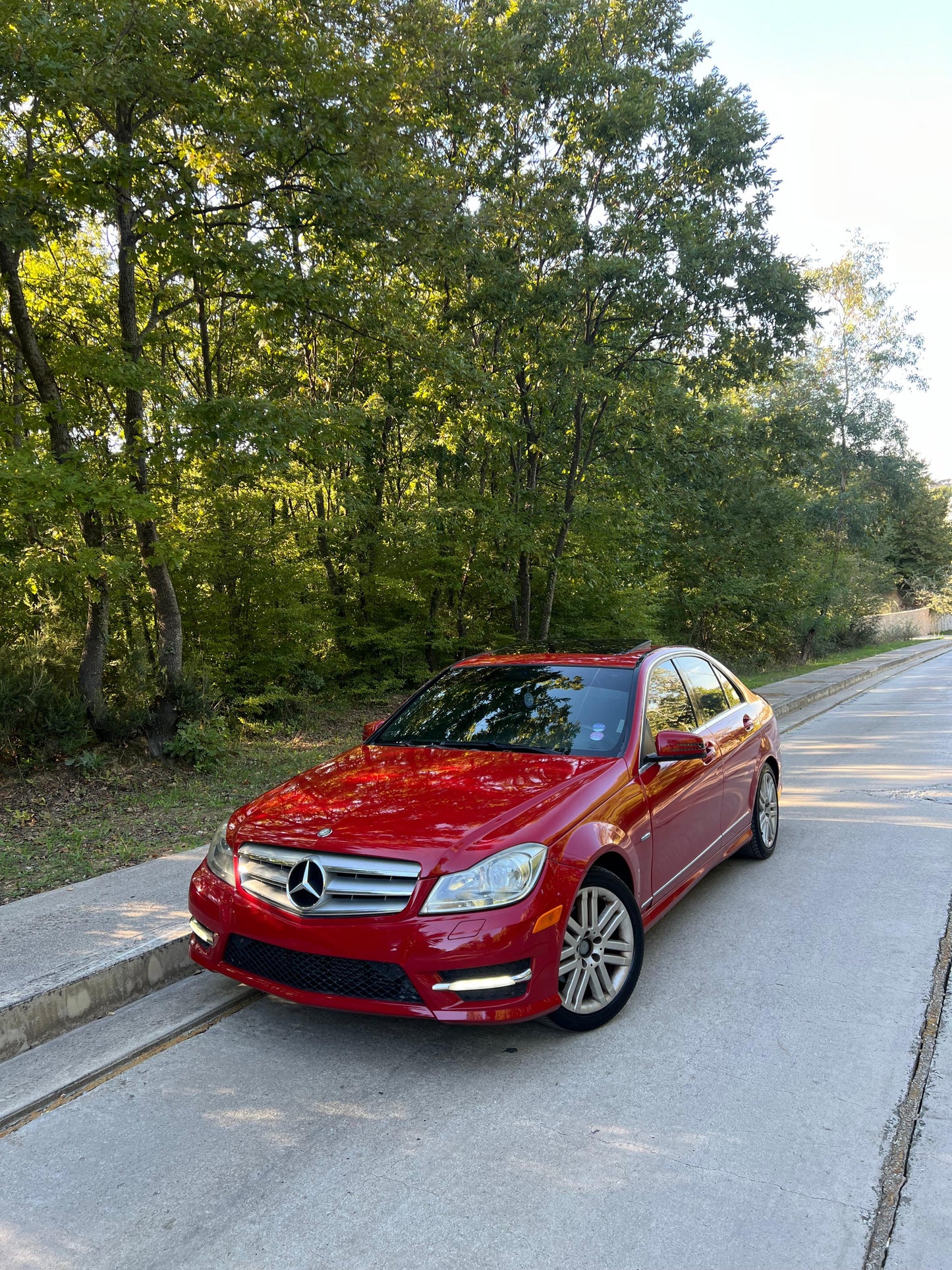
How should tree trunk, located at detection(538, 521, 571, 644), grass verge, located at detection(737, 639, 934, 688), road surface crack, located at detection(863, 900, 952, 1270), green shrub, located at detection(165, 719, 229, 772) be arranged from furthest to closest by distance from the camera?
grass verge, located at detection(737, 639, 934, 688) → tree trunk, located at detection(538, 521, 571, 644) → green shrub, located at detection(165, 719, 229, 772) → road surface crack, located at detection(863, 900, 952, 1270)

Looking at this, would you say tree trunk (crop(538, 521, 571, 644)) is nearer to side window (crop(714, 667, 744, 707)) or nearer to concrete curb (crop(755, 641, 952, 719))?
concrete curb (crop(755, 641, 952, 719))

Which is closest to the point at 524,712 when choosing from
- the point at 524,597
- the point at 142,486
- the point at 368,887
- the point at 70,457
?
the point at 368,887

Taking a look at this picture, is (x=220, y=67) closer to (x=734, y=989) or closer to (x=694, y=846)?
(x=694, y=846)

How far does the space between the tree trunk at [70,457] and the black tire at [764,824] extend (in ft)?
19.8

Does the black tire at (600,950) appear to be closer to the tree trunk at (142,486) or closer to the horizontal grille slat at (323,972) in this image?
the horizontal grille slat at (323,972)

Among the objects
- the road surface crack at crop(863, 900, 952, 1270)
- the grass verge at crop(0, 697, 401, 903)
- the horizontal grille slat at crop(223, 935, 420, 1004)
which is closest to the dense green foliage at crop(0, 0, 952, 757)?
the grass verge at crop(0, 697, 401, 903)

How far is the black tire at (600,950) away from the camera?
368 cm

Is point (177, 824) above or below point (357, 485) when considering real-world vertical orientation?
below

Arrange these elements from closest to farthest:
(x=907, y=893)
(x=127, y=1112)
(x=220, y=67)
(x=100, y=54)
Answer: (x=127, y=1112), (x=907, y=893), (x=100, y=54), (x=220, y=67)

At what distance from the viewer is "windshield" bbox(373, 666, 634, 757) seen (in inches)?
180

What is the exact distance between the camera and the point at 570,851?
3.64 meters

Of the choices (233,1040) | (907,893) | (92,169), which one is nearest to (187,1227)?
(233,1040)

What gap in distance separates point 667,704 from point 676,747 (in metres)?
0.67

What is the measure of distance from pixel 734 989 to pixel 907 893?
2.00 meters
